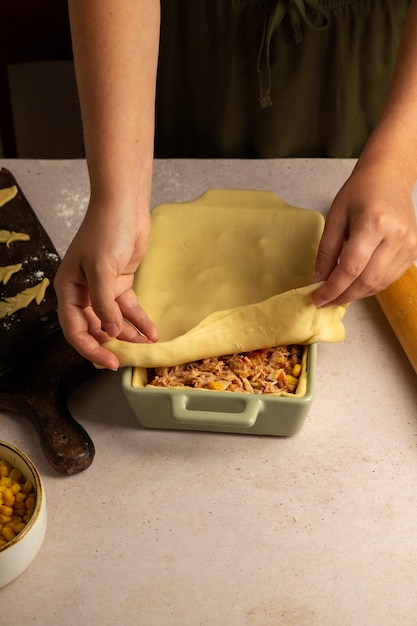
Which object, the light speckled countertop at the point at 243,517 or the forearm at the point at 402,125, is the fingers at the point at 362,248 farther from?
the light speckled countertop at the point at 243,517

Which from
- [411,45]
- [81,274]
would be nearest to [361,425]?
[81,274]

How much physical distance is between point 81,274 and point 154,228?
26cm

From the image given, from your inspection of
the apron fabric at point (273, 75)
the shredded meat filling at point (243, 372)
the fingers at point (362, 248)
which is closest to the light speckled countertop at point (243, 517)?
the shredded meat filling at point (243, 372)

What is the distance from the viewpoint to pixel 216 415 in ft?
3.51

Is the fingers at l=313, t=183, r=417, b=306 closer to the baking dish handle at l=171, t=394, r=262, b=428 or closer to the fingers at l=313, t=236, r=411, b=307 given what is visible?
the fingers at l=313, t=236, r=411, b=307

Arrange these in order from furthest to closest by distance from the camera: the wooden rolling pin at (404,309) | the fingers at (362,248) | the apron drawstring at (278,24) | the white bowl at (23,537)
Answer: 1. the apron drawstring at (278,24)
2. the wooden rolling pin at (404,309)
3. the fingers at (362,248)
4. the white bowl at (23,537)

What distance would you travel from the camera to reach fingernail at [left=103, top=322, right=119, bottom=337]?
1.09 m

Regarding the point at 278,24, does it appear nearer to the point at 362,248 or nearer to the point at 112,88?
the point at 112,88

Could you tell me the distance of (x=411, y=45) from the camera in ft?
3.94

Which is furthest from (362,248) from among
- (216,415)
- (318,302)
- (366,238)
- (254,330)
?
(216,415)

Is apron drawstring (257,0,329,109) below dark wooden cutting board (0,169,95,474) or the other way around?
the other way around

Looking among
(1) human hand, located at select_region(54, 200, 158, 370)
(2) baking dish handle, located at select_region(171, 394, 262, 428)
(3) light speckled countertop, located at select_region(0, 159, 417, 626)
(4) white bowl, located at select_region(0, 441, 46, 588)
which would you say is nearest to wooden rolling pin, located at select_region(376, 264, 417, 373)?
(3) light speckled countertop, located at select_region(0, 159, 417, 626)

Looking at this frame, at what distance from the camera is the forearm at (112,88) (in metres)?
1.13

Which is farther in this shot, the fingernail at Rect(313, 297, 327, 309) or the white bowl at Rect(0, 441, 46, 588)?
the fingernail at Rect(313, 297, 327, 309)
